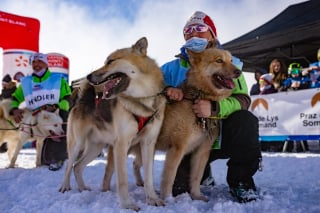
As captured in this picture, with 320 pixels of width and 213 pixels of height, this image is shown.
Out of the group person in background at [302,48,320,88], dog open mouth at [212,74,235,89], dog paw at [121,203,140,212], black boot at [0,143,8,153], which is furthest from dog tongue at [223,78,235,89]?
black boot at [0,143,8,153]

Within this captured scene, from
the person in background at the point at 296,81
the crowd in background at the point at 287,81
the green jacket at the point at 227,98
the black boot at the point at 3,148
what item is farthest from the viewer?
the black boot at the point at 3,148

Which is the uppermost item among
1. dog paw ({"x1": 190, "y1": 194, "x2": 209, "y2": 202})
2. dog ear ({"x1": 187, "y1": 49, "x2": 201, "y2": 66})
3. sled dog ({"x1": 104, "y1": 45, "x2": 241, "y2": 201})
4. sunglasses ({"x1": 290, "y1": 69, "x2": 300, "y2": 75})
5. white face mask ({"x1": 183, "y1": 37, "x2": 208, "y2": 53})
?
sunglasses ({"x1": 290, "y1": 69, "x2": 300, "y2": 75})

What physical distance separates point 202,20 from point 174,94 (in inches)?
31.5

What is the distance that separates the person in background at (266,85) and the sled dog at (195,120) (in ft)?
13.6

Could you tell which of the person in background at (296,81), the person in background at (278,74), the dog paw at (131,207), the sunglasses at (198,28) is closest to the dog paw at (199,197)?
the dog paw at (131,207)

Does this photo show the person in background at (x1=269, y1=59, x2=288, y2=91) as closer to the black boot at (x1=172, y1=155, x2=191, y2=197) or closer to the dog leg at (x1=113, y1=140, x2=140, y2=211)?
the black boot at (x1=172, y1=155, x2=191, y2=197)

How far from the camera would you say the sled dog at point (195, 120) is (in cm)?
225

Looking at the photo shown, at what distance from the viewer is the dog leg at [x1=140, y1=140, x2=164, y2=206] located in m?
2.11

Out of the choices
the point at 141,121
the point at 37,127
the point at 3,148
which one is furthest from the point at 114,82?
the point at 3,148

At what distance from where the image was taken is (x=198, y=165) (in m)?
2.47

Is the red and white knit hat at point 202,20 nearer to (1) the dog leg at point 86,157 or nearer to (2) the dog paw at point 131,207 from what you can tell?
(1) the dog leg at point 86,157

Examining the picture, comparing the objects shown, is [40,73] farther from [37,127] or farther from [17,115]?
[37,127]

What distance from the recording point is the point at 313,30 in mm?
6867

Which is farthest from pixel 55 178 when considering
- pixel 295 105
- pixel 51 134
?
pixel 295 105
